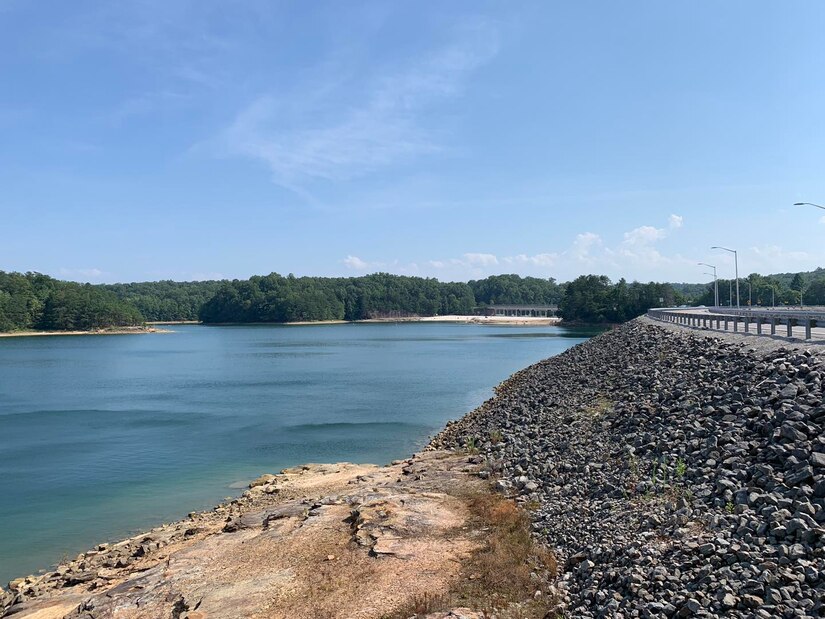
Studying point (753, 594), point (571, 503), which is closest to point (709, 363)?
point (571, 503)

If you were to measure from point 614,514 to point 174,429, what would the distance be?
3017 cm

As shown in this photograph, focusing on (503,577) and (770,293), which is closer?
(503,577)

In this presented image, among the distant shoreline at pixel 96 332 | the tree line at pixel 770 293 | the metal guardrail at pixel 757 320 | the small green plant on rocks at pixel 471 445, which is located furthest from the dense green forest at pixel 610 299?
the small green plant on rocks at pixel 471 445

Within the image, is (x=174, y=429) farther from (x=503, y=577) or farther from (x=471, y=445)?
(x=503, y=577)

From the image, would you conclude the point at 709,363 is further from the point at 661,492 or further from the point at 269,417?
the point at 269,417

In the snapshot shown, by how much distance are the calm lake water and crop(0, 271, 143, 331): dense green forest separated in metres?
92.2

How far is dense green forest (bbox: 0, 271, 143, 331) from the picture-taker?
157 metres

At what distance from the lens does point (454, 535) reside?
13.8 metres

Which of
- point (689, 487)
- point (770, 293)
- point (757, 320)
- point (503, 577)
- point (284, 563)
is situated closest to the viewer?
point (503, 577)

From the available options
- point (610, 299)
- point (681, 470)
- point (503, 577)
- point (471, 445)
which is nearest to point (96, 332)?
point (610, 299)

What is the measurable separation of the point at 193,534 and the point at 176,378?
172ft

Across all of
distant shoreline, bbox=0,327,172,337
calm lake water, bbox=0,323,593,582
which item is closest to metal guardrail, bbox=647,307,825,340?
calm lake water, bbox=0,323,593,582

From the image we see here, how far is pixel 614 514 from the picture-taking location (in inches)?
488

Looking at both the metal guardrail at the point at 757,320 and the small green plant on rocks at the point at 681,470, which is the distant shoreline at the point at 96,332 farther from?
the small green plant on rocks at the point at 681,470
